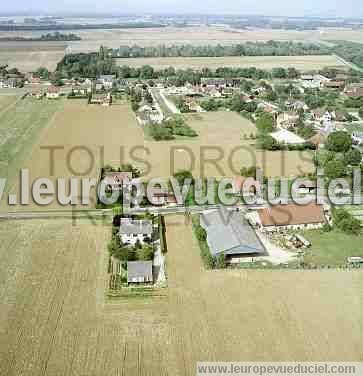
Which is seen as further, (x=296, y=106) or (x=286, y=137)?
(x=296, y=106)

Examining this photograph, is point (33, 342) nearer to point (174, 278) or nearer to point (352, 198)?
point (174, 278)

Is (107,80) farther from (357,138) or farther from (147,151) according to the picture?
(357,138)

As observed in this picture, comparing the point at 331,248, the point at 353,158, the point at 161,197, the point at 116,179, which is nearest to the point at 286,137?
the point at 353,158

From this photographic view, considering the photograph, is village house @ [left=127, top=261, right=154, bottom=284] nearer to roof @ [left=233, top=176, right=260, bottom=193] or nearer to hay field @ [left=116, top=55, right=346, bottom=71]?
roof @ [left=233, top=176, right=260, bottom=193]

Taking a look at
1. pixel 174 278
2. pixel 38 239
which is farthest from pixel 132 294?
pixel 38 239

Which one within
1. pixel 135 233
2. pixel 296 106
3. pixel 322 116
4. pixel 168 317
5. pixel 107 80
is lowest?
pixel 168 317

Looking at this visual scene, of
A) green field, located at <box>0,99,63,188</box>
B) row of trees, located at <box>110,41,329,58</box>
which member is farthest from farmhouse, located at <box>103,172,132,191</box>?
row of trees, located at <box>110,41,329,58</box>

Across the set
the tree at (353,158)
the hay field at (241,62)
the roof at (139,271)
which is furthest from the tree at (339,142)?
the hay field at (241,62)
